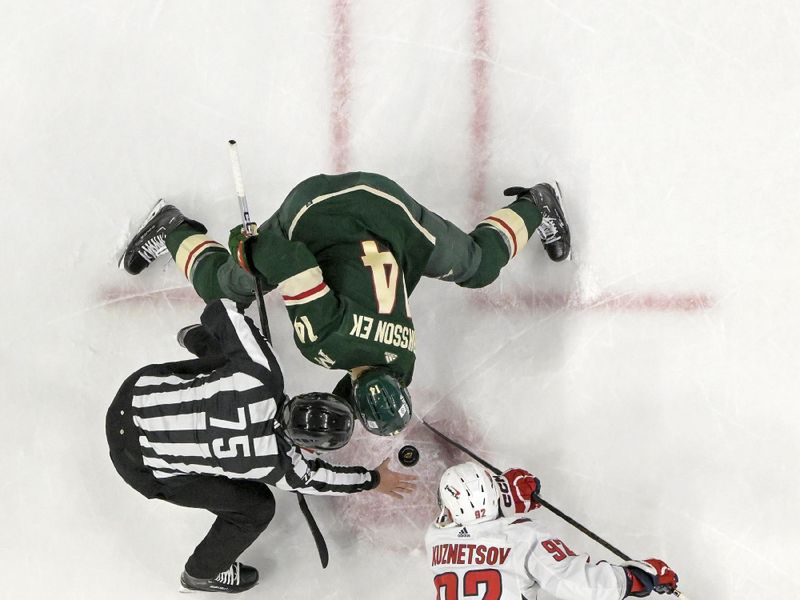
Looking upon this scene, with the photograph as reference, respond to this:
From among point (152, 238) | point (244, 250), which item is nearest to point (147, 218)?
point (152, 238)

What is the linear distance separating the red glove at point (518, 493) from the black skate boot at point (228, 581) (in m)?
1.33

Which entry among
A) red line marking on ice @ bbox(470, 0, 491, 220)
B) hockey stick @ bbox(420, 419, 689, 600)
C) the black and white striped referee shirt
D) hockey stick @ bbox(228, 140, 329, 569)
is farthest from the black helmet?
red line marking on ice @ bbox(470, 0, 491, 220)

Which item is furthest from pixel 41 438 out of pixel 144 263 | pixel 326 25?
pixel 326 25

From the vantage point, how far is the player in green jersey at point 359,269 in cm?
268

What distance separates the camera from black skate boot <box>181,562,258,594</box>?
12.0ft

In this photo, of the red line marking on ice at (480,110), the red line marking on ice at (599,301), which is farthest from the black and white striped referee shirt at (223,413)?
the red line marking on ice at (480,110)

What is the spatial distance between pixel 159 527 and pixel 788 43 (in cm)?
388

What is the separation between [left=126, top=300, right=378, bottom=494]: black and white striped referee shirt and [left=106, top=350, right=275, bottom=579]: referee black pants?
2.8 inches

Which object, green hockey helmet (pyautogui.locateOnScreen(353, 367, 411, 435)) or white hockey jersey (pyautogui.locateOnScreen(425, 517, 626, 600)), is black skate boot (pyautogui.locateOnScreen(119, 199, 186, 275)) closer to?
green hockey helmet (pyautogui.locateOnScreen(353, 367, 411, 435))

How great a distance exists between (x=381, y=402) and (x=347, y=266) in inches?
19.9

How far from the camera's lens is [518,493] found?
3.43 m

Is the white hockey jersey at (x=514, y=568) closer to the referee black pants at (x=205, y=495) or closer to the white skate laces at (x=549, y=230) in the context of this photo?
the referee black pants at (x=205, y=495)

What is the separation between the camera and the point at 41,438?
3912 mm

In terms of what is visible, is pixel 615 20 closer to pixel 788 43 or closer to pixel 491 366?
pixel 788 43
